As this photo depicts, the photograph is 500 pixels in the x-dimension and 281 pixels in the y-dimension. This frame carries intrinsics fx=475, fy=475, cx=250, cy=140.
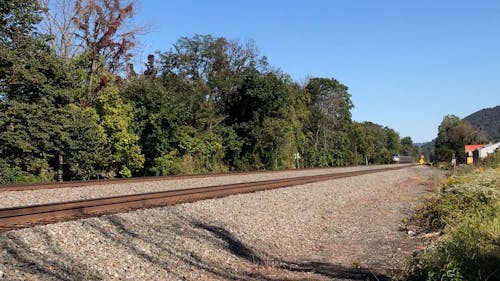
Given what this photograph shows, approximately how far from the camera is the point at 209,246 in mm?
9180

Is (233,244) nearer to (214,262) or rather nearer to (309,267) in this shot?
(214,262)

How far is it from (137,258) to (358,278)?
11.6 feet

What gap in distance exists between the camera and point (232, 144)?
49219 millimetres

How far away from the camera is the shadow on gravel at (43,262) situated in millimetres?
6355

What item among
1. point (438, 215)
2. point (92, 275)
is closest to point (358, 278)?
point (92, 275)

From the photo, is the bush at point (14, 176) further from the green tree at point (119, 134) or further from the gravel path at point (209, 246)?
the gravel path at point (209, 246)

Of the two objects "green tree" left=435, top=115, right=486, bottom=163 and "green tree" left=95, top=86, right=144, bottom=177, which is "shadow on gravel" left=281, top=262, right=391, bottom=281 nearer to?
"green tree" left=95, top=86, right=144, bottom=177

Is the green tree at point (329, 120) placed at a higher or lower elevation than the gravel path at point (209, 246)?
higher

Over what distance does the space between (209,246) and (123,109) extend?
27572mm

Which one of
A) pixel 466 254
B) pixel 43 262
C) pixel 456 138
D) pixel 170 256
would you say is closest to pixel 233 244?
pixel 170 256

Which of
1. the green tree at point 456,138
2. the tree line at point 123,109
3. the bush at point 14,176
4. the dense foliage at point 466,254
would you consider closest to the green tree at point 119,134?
the tree line at point 123,109

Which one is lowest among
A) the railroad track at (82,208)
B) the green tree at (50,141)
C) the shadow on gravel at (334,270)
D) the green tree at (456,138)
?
the shadow on gravel at (334,270)

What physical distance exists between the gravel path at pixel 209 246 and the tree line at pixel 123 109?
1664 cm

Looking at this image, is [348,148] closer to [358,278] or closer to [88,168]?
[88,168]
